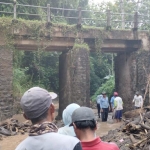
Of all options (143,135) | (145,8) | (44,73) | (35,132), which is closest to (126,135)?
(143,135)

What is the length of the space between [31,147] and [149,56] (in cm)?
1436

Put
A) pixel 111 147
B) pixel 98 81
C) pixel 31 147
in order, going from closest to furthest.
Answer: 1. pixel 31 147
2. pixel 111 147
3. pixel 98 81

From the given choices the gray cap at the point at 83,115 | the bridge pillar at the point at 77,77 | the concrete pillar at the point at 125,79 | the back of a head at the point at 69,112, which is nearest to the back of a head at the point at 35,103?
the gray cap at the point at 83,115

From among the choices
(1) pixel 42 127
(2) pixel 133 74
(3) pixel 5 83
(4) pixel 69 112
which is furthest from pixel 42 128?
(2) pixel 133 74

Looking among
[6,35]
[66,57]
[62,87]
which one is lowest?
[62,87]

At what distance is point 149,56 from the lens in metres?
15.5

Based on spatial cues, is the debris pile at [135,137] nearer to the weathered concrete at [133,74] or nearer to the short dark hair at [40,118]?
the short dark hair at [40,118]

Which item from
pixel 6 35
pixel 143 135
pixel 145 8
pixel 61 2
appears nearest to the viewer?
pixel 143 135

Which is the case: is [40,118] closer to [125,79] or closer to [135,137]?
[135,137]

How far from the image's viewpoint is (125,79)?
1579 centimetres

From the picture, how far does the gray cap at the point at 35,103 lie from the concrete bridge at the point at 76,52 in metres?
10.6

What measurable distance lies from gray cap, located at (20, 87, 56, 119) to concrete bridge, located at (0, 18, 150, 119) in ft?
34.8

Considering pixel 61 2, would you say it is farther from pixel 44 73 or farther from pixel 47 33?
pixel 47 33

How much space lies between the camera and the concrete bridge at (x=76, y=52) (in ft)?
41.0
